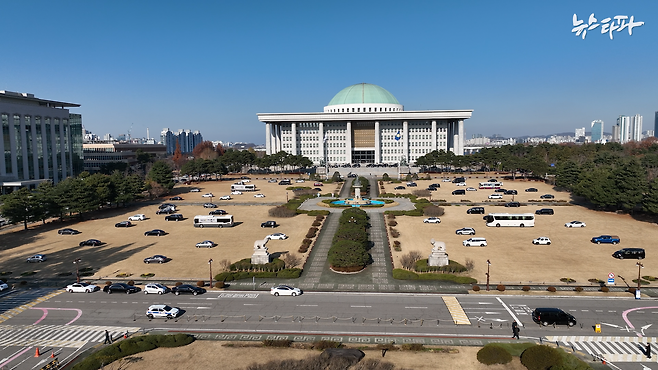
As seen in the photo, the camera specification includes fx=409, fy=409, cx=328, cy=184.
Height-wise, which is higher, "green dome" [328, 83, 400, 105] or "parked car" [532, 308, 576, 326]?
"green dome" [328, 83, 400, 105]

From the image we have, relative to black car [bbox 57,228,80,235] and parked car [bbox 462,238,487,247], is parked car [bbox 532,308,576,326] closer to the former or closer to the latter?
parked car [bbox 462,238,487,247]

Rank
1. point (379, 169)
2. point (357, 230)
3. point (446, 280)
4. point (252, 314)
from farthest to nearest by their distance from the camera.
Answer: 1. point (379, 169)
2. point (357, 230)
3. point (446, 280)
4. point (252, 314)

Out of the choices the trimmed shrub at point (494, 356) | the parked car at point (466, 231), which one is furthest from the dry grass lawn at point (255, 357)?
the parked car at point (466, 231)

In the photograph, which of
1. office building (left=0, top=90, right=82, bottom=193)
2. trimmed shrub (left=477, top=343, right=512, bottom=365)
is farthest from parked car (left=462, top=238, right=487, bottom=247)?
office building (left=0, top=90, right=82, bottom=193)

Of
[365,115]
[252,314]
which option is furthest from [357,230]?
[365,115]

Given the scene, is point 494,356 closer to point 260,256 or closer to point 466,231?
point 260,256

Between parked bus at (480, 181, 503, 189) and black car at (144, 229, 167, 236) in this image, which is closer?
black car at (144, 229, 167, 236)

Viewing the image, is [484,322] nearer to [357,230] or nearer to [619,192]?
[357,230]
